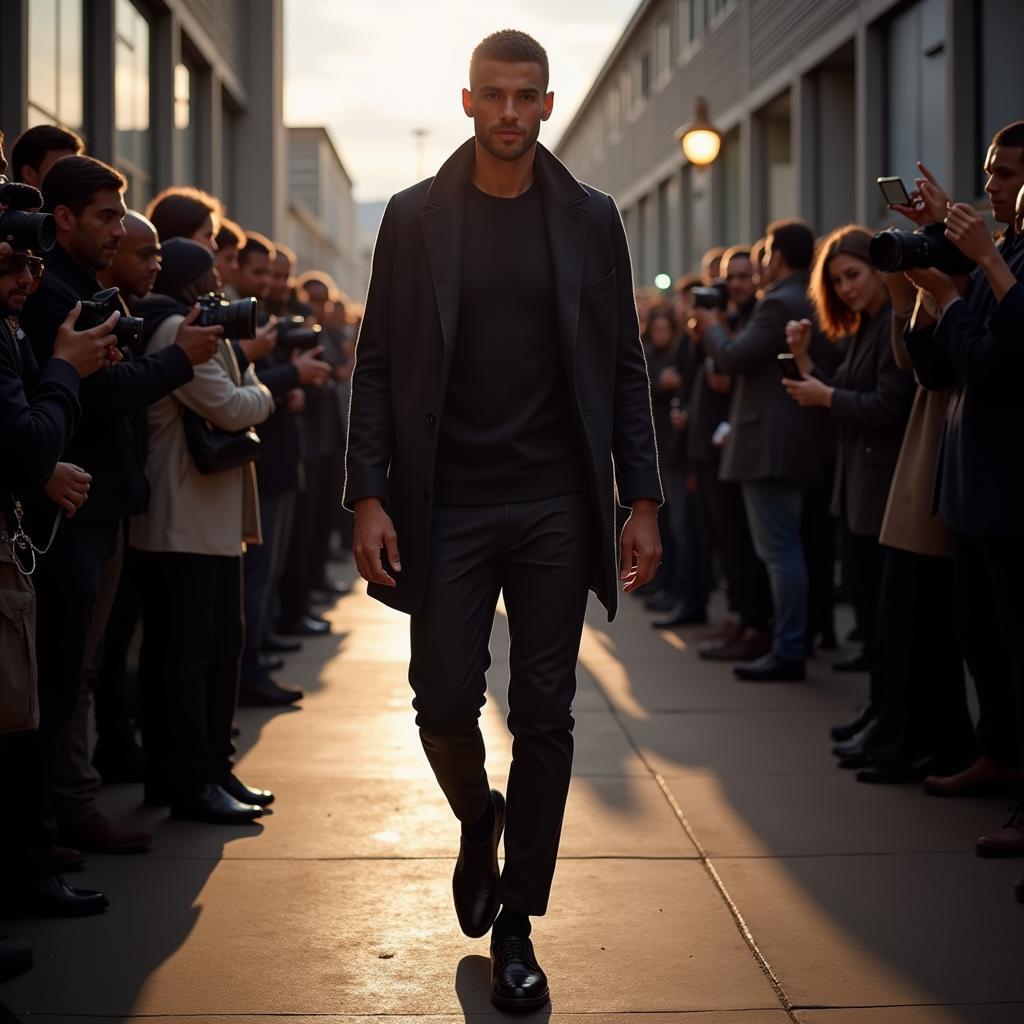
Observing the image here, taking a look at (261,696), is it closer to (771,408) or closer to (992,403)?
(771,408)

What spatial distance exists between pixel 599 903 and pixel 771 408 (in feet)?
14.1

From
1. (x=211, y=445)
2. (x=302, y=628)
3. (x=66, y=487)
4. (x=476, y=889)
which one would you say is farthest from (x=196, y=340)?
(x=302, y=628)

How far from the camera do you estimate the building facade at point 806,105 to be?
12883 millimetres

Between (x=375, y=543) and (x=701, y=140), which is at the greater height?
(x=701, y=140)

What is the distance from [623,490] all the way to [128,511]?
1.59 meters

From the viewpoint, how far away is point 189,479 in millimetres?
5449

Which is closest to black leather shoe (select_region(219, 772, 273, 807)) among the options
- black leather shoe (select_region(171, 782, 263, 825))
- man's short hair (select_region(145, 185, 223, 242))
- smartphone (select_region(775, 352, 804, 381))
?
black leather shoe (select_region(171, 782, 263, 825))

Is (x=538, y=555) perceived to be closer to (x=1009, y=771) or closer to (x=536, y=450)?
(x=536, y=450)

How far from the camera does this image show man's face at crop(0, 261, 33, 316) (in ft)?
12.4

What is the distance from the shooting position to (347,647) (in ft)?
33.3

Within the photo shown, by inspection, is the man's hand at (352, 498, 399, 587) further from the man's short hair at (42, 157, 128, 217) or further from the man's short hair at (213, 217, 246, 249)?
the man's short hair at (213, 217, 246, 249)

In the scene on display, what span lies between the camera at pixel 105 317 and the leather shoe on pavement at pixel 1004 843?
2962mm

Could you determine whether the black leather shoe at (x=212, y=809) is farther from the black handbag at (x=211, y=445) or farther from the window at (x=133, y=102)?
the window at (x=133, y=102)

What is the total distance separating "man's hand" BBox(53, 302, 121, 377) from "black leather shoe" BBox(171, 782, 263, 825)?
6.03ft
